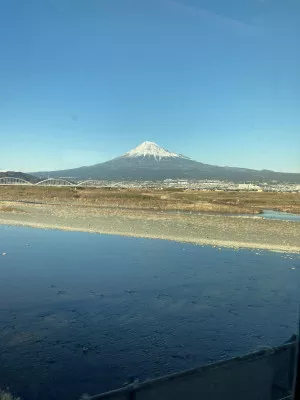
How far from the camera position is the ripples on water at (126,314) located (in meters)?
5.70

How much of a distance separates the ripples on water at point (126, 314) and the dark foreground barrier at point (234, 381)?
226 cm

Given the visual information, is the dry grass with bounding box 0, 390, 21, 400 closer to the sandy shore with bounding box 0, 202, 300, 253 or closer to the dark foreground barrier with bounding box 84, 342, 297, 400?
the dark foreground barrier with bounding box 84, 342, 297, 400

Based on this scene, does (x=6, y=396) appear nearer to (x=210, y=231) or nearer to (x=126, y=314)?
(x=126, y=314)

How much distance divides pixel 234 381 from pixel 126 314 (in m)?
4.97

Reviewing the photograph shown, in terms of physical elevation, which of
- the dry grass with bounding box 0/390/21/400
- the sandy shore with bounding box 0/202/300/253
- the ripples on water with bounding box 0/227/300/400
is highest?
the dry grass with bounding box 0/390/21/400

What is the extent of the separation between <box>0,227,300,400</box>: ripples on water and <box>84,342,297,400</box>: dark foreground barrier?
89.1 inches

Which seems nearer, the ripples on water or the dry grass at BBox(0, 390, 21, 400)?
the dry grass at BBox(0, 390, 21, 400)

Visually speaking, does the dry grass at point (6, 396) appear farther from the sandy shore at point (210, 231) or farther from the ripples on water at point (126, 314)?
the sandy shore at point (210, 231)

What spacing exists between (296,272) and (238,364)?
33.5 ft

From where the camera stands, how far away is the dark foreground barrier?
2939 millimetres

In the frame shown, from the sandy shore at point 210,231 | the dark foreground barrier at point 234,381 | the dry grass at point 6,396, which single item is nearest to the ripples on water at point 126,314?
the dry grass at point 6,396

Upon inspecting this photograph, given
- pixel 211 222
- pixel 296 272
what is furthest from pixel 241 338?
pixel 211 222

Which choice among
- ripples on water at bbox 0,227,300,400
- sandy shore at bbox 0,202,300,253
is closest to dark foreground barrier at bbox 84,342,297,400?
ripples on water at bbox 0,227,300,400

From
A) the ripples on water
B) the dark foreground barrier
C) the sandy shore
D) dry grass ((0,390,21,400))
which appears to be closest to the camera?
the dark foreground barrier
